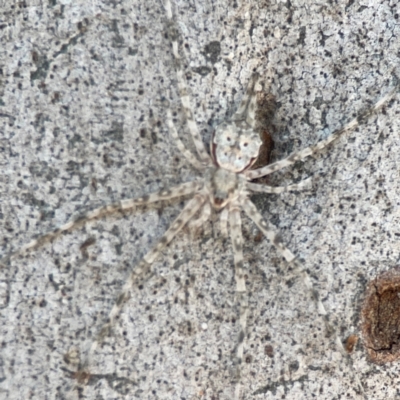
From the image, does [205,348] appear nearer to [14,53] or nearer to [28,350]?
[28,350]

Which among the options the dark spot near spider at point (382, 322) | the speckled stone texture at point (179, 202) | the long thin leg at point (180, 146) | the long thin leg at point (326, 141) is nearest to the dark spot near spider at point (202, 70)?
the speckled stone texture at point (179, 202)

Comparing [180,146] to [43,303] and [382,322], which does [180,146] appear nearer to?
[43,303]

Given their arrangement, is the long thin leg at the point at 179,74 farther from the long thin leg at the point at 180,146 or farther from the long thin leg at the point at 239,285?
the long thin leg at the point at 239,285

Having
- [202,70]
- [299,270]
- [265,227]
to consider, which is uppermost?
[202,70]

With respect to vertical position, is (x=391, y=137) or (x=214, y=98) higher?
(x=214, y=98)

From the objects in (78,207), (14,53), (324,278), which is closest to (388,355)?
(324,278)

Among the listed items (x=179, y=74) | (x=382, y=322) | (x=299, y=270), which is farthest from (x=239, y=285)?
(x=179, y=74)
